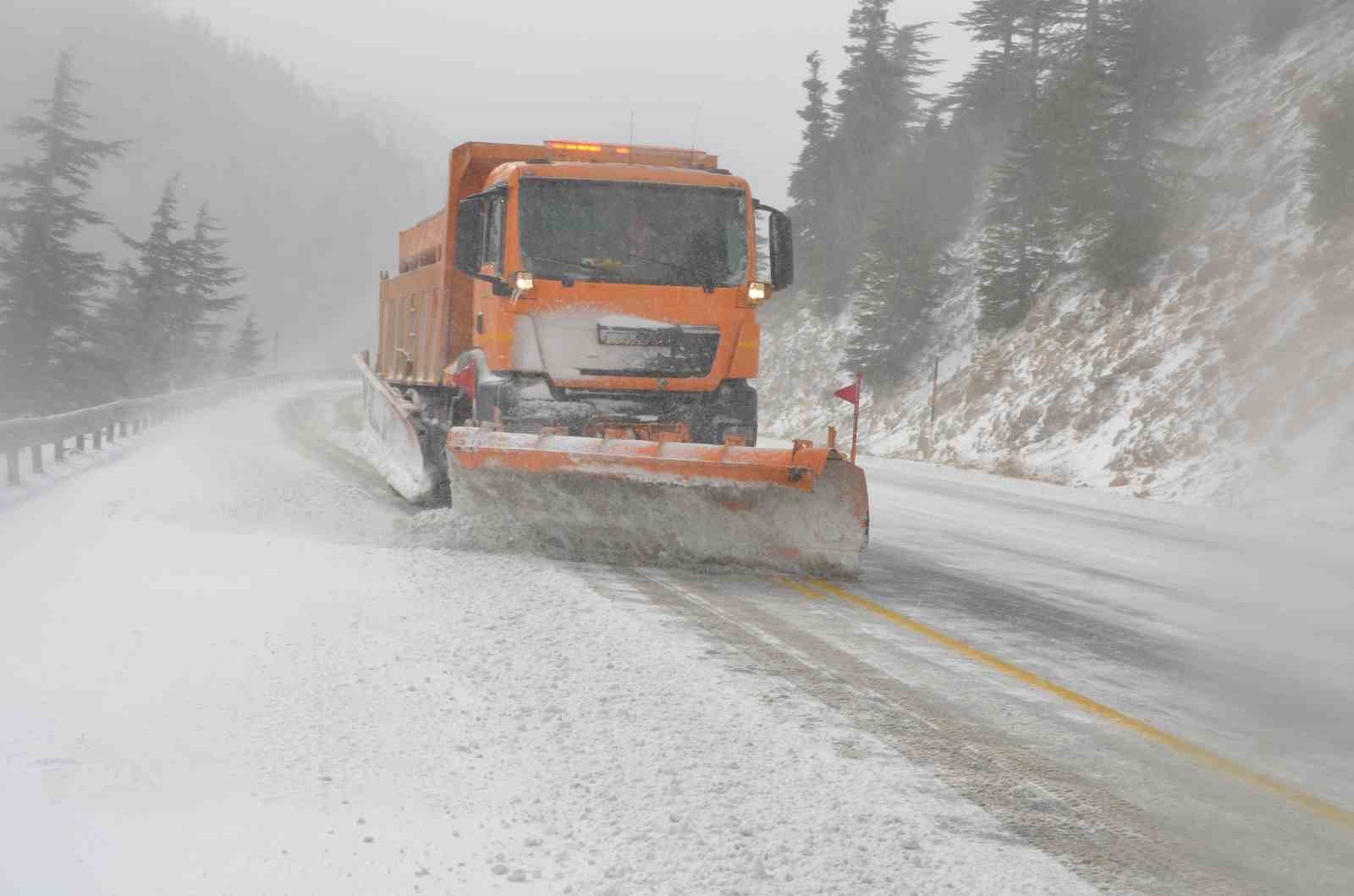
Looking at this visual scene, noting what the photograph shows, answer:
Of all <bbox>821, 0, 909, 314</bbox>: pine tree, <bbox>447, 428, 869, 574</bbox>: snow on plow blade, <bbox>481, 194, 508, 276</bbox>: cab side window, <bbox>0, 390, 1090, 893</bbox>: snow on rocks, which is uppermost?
<bbox>821, 0, 909, 314</bbox>: pine tree

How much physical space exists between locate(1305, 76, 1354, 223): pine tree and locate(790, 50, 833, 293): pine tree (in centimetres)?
2306

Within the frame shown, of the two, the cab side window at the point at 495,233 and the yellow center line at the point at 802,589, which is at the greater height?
the cab side window at the point at 495,233

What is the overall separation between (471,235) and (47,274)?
29.2 metres

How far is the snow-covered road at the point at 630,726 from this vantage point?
300 centimetres

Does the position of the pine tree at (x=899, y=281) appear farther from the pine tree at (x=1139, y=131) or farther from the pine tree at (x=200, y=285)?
the pine tree at (x=200, y=285)

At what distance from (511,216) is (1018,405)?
1515 cm

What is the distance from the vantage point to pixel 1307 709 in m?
4.74

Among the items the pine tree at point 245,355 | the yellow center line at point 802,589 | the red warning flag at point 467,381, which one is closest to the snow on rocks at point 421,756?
the yellow center line at point 802,589

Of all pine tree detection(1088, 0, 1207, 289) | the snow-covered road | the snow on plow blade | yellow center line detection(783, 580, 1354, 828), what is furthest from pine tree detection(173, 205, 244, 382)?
yellow center line detection(783, 580, 1354, 828)

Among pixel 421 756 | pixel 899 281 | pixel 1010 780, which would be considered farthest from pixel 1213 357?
pixel 421 756

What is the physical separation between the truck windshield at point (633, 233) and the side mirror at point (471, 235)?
56 centimetres

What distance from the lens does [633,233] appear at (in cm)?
855

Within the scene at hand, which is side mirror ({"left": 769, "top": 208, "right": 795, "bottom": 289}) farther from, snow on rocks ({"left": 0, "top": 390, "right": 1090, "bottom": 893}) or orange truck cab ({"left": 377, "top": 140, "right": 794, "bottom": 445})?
snow on rocks ({"left": 0, "top": 390, "right": 1090, "bottom": 893})

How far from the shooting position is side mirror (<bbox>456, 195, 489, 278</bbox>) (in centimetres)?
877
